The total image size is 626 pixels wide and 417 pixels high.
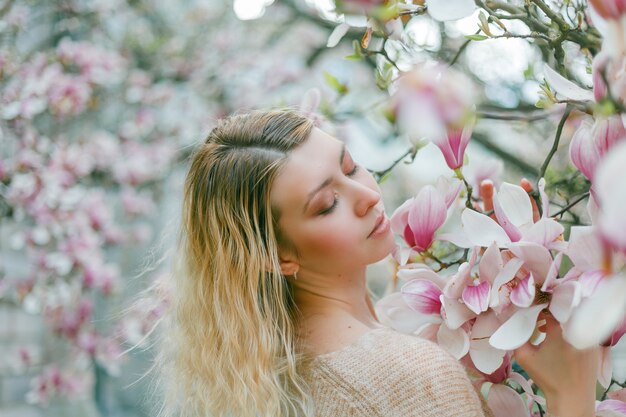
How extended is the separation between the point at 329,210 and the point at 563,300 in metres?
0.43

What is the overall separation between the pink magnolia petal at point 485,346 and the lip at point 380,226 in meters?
0.26

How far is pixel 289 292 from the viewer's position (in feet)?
4.08

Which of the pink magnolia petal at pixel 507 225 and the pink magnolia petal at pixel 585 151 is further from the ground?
the pink magnolia petal at pixel 585 151

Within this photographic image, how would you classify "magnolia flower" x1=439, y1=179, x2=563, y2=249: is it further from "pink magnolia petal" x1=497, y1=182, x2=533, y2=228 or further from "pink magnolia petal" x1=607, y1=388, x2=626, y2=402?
"pink magnolia petal" x1=607, y1=388, x2=626, y2=402

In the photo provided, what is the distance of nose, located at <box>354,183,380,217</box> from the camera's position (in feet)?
3.64

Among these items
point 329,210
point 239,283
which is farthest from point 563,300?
point 239,283

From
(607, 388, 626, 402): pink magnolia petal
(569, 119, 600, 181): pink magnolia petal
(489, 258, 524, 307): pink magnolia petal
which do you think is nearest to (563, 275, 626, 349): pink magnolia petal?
(569, 119, 600, 181): pink magnolia petal

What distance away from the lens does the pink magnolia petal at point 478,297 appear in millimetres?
839

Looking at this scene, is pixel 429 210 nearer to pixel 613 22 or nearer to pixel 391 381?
pixel 391 381

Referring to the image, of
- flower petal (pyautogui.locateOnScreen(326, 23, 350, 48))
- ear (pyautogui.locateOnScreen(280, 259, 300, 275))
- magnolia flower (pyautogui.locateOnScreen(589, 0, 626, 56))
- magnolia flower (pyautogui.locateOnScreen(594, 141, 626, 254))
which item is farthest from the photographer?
ear (pyautogui.locateOnScreen(280, 259, 300, 275))

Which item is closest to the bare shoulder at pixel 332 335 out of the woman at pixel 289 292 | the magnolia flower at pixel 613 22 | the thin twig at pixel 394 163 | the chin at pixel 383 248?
the woman at pixel 289 292

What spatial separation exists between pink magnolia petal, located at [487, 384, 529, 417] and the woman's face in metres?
0.25

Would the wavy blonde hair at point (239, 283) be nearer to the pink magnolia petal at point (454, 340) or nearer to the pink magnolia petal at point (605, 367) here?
the pink magnolia petal at point (454, 340)

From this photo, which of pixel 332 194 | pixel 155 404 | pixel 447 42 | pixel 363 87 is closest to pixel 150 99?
pixel 363 87
